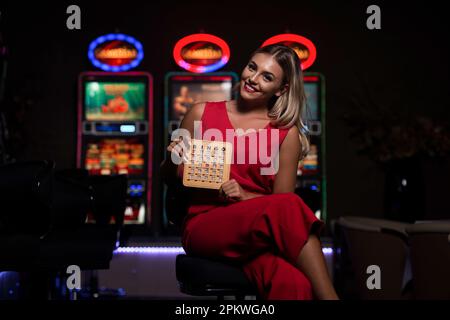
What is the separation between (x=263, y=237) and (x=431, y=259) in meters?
1.13

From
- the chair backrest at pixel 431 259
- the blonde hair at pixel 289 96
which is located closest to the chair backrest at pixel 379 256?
the chair backrest at pixel 431 259

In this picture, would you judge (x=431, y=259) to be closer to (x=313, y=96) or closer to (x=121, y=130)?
(x=313, y=96)

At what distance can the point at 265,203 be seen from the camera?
1.74 metres

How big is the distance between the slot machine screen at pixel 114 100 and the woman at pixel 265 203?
109 inches

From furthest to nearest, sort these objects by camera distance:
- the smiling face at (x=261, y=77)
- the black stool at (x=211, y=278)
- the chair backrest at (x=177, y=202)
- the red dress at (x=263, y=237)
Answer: the chair backrest at (x=177, y=202) → the smiling face at (x=261, y=77) → the black stool at (x=211, y=278) → the red dress at (x=263, y=237)

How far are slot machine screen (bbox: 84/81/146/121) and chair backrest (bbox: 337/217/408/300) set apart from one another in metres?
2.24

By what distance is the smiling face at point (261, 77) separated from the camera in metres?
2.02

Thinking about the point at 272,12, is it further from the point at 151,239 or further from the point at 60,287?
the point at 60,287

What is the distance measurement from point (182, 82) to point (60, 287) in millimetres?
2249

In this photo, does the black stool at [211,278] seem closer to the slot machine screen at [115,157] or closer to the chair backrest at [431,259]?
the chair backrest at [431,259]

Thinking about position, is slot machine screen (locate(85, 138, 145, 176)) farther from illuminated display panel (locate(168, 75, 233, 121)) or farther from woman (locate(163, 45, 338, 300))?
woman (locate(163, 45, 338, 300))

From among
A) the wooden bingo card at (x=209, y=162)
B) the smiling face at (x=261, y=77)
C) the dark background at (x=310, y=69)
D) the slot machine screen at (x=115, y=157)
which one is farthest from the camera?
the dark background at (x=310, y=69)
